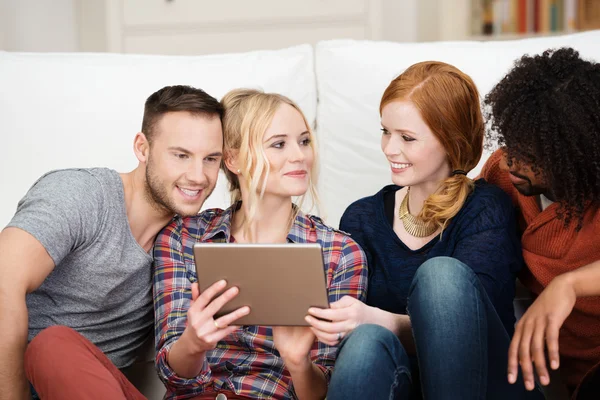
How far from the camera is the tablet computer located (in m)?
1.11

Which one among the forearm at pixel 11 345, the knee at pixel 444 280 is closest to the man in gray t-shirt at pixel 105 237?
the forearm at pixel 11 345

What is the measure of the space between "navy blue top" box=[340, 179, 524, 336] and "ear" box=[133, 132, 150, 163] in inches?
17.1

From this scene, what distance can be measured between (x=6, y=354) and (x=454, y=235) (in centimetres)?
83

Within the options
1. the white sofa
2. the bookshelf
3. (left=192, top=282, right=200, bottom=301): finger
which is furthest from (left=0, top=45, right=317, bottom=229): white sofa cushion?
the bookshelf

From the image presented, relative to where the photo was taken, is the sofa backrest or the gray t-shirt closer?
the gray t-shirt

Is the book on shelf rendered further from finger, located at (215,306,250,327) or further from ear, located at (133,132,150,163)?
finger, located at (215,306,250,327)

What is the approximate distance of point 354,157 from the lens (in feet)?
6.04

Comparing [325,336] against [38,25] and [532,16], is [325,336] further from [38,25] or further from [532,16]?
[532,16]

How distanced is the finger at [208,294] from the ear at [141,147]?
0.40 metres

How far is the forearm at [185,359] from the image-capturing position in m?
1.26

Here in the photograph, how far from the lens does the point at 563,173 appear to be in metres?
1.30

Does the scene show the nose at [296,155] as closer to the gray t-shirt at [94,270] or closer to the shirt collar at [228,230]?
the shirt collar at [228,230]

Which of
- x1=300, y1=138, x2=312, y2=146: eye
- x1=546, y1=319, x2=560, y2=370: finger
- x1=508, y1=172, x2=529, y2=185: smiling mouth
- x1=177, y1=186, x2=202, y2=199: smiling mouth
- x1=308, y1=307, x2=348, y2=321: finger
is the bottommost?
x1=546, y1=319, x2=560, y2=370: finger

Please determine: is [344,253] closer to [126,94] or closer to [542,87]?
[542,87]
